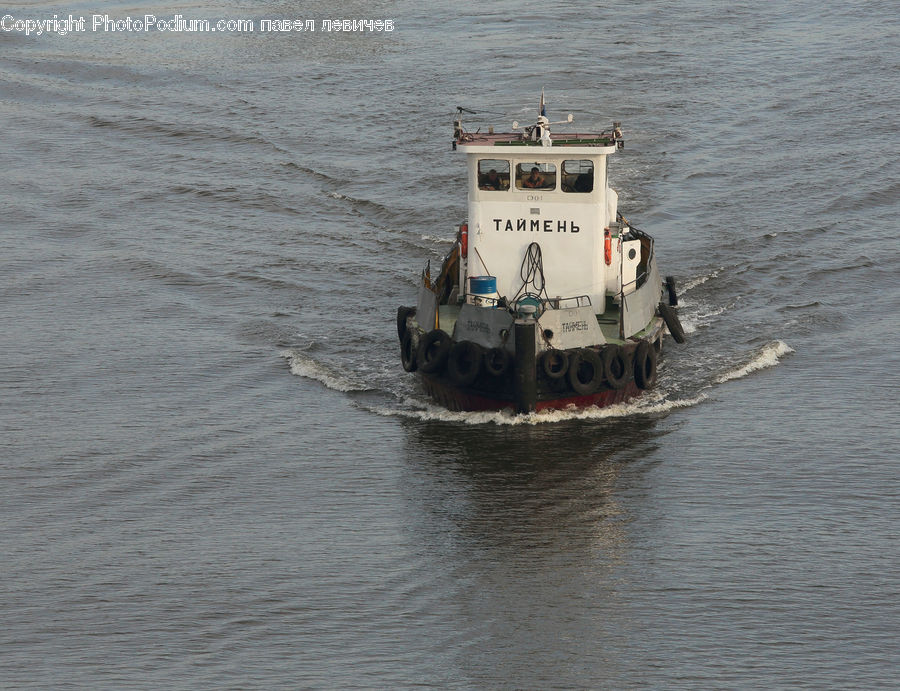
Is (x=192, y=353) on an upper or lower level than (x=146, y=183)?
lower

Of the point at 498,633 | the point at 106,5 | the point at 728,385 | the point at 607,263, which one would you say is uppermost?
the point at 106,5

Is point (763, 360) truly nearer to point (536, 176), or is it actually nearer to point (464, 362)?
point (536, 176)

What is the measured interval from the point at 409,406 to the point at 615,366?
332cm

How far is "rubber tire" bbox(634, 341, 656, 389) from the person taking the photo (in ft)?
63.9

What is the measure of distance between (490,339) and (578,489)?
2.61 m

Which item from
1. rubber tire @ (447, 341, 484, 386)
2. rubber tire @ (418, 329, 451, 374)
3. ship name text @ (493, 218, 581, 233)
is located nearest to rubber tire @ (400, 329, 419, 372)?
rubber tire @ (418, 329, 451, 374)

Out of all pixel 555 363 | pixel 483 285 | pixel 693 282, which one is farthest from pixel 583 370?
pixel 693 282

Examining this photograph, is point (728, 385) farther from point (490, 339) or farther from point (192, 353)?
point (192, 353)

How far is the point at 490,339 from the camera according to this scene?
18969mm

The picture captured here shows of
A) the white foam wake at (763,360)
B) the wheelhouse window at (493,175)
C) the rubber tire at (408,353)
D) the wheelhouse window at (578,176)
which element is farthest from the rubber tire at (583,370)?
the white foam wake at (763,360)

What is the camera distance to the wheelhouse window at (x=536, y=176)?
1988 centimetres

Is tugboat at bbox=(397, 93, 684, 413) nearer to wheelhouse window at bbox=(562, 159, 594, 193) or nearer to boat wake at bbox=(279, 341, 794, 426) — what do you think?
wheelhouse window at bbox=(562, 159, 594, 193)

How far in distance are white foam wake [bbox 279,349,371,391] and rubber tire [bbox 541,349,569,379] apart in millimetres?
3652

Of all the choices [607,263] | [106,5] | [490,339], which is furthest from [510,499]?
[106,5]
